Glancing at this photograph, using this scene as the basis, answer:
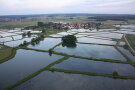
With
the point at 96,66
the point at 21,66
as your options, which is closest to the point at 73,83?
the point at 96,66

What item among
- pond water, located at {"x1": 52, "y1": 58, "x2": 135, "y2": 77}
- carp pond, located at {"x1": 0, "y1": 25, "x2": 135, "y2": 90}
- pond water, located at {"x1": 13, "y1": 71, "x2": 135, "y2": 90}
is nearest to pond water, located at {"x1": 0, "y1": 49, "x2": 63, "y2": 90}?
carp pond, located at {"x1": 0, "y1": 25, "x2": 135, "y2": 90}

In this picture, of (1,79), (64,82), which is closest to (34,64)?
(1,79)

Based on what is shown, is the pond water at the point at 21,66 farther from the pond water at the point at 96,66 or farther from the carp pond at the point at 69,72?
the pond water at the point at 96,66

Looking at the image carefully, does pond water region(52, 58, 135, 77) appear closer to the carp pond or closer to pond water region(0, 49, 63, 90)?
the carp pond

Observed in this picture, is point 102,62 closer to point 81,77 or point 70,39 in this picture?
point 81,77

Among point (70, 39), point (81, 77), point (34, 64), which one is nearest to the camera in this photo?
point (81, 77)

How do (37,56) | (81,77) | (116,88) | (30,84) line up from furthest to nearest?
(37,56)
(81,77)
(30,84)
(116,88)
